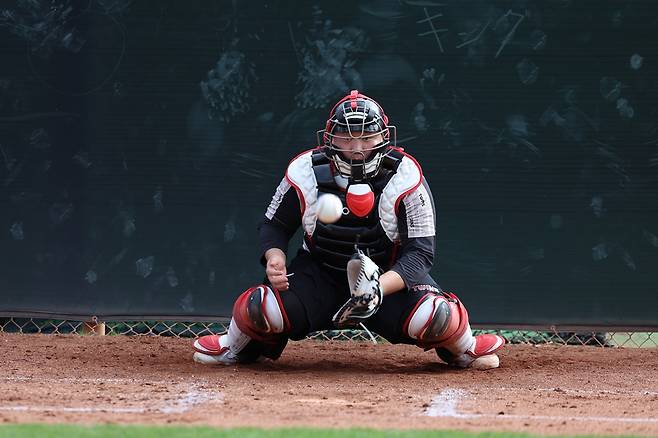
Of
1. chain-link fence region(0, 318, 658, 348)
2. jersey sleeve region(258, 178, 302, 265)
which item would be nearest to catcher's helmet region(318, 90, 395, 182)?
jersey sleeve region(258, 178, 302, 265)

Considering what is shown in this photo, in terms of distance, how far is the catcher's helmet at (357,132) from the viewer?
5.98m

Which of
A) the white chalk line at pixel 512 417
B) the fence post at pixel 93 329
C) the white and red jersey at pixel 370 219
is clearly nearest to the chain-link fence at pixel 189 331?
the fence post at pixel 93 329

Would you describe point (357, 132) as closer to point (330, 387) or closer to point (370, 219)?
point (370, 219)

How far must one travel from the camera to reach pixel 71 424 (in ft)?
14.5

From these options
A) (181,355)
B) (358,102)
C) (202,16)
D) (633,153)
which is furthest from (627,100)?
(181,355)

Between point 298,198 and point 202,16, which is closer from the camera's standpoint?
point 298,198

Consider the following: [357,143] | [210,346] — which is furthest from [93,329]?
[357,143]

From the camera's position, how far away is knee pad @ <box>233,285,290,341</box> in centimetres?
606

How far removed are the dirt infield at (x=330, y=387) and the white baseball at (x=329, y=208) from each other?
2.77ft

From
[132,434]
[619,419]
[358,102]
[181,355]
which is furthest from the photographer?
[181,355]

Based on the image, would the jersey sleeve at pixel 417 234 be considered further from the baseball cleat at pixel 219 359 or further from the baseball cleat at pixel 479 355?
the baseball cleat at pixel 219 359

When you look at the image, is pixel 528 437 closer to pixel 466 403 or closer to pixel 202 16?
pixel 466 403

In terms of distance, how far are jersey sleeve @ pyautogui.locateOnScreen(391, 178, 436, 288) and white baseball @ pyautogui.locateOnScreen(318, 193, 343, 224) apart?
33 cm

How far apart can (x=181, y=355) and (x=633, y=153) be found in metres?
3.13
